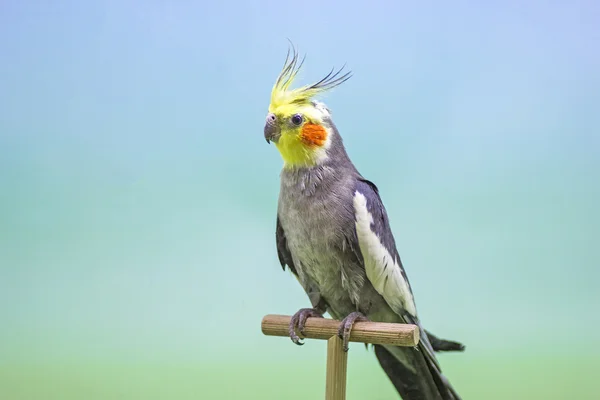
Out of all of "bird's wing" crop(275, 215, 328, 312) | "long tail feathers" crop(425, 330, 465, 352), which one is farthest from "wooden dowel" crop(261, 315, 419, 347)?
"long tail feathers" crop(425, 330, 465, 352)

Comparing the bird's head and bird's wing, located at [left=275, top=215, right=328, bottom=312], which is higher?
the bird's head

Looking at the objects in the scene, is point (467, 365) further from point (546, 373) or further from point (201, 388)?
Answer: point (201, 388)

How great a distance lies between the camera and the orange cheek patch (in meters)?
1.96

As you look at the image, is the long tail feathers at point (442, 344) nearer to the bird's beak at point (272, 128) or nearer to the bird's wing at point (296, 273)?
the bird's wing at point (296, 273)

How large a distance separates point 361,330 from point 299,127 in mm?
659

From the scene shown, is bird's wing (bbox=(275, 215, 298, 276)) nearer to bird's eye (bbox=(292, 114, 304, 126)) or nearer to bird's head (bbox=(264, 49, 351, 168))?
bird's head (bbox=(264, 49, 351, 168))

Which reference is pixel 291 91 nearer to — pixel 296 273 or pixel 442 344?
pixel 296 273

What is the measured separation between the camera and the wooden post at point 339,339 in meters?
1.74

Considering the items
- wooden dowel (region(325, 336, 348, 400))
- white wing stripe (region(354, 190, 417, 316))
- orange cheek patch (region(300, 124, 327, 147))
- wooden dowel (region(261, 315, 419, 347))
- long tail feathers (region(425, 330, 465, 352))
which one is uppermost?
orange cheek patch (region(300, 124, 327, 147))

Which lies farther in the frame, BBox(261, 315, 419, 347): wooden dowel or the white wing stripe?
the white wing stripe

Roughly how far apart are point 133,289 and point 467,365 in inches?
55.0

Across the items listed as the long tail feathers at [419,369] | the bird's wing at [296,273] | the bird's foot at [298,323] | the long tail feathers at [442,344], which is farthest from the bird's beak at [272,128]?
the long tail feathers at [442,344]

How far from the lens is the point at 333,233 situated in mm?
1899

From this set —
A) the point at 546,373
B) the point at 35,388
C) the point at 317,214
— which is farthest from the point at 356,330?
the point at 35,388
